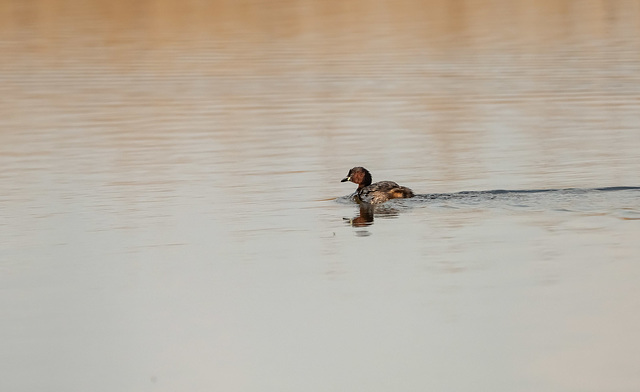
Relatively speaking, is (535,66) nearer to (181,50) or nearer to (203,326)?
(181,50)

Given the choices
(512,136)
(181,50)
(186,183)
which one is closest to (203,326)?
(186,183)

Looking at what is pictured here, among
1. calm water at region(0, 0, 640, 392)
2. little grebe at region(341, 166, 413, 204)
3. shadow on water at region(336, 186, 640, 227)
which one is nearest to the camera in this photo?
calm water at region(0, 0, 640, 392)

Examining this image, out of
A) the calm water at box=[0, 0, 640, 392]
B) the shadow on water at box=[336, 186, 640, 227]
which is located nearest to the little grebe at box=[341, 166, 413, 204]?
the shadow on water at box=[336, 186, 640, 227]

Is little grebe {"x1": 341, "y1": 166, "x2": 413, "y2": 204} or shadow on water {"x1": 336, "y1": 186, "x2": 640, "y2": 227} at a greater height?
little grebe {"x1": 341, "y1": 166, "x2": 413, "y2": 204}

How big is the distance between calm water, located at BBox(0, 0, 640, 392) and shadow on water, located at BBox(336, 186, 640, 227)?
0.05 metres

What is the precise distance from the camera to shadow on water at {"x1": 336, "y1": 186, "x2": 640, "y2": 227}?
15477mm

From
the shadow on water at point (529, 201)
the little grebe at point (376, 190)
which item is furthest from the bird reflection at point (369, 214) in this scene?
the little grebe at point (376, 190)

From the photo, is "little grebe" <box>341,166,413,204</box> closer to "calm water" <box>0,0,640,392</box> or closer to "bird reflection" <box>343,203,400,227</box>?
"bird reflection" <box>343,203,400,227</box>

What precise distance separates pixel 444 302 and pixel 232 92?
21921 millimetres

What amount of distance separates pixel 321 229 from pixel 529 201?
2717mm

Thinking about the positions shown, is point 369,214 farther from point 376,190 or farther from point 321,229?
point 321,229

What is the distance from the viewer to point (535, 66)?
36.5m

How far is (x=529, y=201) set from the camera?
52.4ft

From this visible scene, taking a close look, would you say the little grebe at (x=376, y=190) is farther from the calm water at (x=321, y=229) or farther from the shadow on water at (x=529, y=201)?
the calm water at (x=321, y=229)
